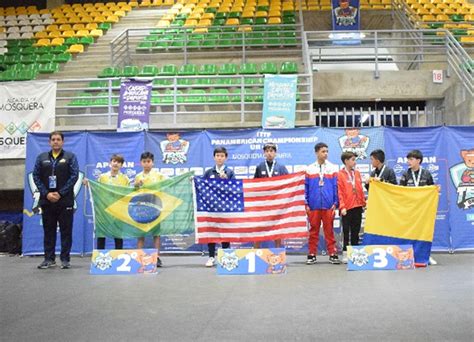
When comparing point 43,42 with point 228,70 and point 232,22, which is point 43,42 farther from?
point 228,70

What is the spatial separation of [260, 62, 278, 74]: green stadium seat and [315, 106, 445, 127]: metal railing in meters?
1.68

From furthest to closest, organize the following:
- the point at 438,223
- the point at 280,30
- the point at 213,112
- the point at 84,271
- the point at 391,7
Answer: the point at 391,7, the point at 280,30, the point at 213,112, the point at 438,223, the point at 84,271

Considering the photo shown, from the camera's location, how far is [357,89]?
1427 centimetres

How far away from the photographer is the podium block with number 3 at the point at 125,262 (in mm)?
7391

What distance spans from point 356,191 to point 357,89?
663cm

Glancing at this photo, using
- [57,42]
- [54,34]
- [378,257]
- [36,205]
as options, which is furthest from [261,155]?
[54,34]

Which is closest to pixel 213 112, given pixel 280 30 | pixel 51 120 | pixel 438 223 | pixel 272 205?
pixel 51 120

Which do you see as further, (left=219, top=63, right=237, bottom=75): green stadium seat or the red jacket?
(left=219, top=63, right=237, bottom=75): green stadium seat

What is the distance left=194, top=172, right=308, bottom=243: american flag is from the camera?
827 cm

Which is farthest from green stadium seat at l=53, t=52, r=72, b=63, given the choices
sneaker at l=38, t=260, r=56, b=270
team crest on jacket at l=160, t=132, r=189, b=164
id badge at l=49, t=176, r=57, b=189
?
sneaker at l=38, t=260, r=56, b=270

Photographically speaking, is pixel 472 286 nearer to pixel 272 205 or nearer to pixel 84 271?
pixel 272 205

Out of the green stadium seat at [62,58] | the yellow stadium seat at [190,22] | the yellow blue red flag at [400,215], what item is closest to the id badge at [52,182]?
the yellow blue red flag at [400,215]

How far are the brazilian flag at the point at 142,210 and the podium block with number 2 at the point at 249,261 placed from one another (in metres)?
1.55

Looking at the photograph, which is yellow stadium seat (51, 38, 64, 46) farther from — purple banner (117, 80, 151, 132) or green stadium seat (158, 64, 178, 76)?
purple banner (117, 80, 151, 132)
